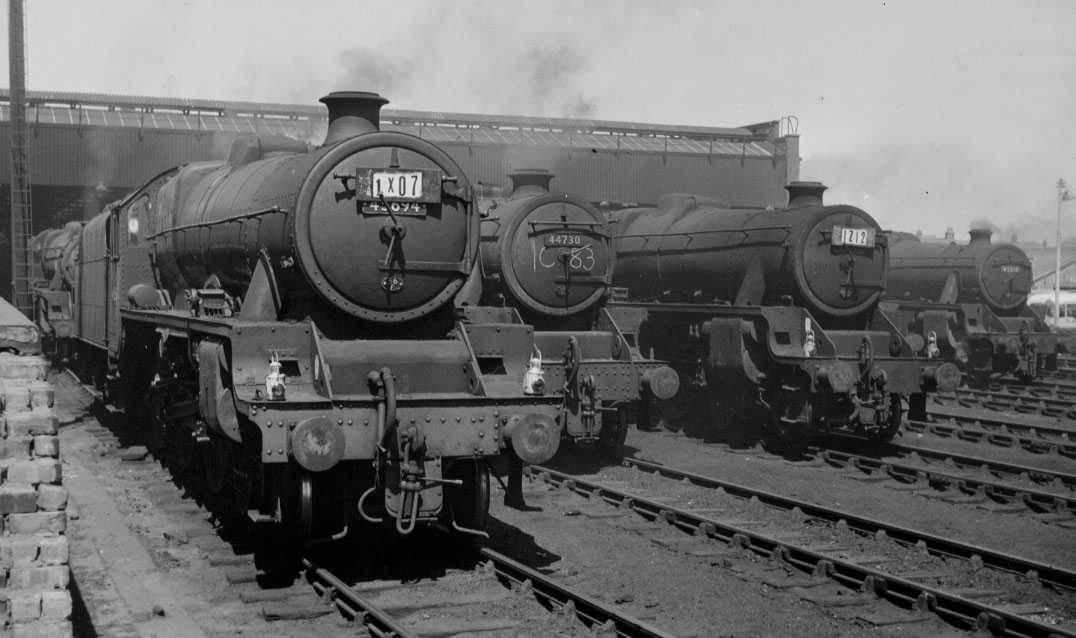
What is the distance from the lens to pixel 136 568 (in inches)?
322

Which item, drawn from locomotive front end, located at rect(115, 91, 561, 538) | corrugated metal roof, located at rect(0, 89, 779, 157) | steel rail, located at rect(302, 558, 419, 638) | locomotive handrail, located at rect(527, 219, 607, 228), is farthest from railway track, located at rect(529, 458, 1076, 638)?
corrugated metal roof, located at rect(0, 89, 779, 157)

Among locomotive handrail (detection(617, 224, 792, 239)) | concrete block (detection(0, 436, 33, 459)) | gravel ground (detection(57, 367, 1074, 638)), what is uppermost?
locomotive handrail (detection(617, 224, 792, 239))

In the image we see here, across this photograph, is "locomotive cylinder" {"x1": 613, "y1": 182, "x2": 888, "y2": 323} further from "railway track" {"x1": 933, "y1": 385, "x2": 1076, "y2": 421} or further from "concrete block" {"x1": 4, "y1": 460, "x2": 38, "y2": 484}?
"concrete block" {"x1": 4, "y1": 460, "x2": 38, "y2": 484}

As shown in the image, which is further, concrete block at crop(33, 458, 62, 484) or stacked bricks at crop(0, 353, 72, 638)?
concrete block at crop(33, 458, 62, 484)

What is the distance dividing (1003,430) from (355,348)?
11.7 metres

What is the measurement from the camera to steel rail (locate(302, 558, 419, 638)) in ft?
21.2

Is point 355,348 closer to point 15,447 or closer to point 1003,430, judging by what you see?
point 15,447

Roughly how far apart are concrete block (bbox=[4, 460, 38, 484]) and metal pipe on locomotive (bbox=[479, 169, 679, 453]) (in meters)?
7.53

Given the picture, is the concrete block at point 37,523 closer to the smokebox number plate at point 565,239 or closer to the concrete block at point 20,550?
the concrete block at point 20,550

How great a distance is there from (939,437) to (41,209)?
2623cm

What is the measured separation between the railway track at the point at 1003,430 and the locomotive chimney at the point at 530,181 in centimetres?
685

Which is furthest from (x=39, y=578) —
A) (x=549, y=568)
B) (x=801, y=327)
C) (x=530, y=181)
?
(x=801, y=327)

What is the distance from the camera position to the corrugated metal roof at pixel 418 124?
103ft

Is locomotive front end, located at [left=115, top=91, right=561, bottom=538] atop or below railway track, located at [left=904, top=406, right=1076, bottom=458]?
atop
